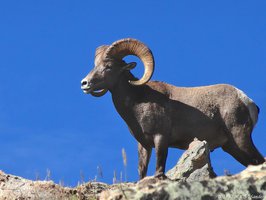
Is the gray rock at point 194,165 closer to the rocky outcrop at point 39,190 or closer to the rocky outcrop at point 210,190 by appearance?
the rocky outcrop at point 39,190

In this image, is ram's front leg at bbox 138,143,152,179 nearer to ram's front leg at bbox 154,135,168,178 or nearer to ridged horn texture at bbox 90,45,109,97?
ram's front leg at bbox 154,135,168,178

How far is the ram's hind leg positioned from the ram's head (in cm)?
237

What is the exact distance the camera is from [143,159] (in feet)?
52.7

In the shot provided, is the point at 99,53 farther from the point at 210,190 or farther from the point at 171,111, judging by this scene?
the point at 210,190

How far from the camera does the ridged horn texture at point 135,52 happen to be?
53.1 ft

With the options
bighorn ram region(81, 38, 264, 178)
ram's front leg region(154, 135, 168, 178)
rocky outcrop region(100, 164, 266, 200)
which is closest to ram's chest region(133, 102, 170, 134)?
bighorn ram region(81, 38, 264, 178)

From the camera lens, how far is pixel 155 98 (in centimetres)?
1602

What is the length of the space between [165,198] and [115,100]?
35.2 ft

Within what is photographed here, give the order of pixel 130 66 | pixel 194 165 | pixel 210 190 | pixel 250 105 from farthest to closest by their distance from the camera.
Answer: pixel 130 66
pixel 250 105
pixel 194 165
pixel 210 190

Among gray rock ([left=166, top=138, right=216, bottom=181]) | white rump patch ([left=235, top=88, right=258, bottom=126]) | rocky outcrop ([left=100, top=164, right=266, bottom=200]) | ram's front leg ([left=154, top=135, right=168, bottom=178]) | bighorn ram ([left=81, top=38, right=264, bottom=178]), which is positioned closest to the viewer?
rocky outcrop ([left=100, top=164, right=266, bottom=200])

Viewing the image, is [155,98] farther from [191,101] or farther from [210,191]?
[210,191]

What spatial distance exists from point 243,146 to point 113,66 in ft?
11.5

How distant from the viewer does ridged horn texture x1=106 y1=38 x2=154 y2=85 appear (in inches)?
637

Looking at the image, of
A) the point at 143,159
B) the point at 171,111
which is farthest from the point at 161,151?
the point at 171,111
